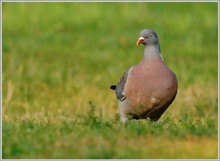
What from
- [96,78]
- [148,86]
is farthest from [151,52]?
[96,78]

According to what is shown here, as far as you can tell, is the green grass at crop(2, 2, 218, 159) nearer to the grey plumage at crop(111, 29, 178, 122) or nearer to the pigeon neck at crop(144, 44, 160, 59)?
the grey plumage at crop(111, 29, 178, 122)

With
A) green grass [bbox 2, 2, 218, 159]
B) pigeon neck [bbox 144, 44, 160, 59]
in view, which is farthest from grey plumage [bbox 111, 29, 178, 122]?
green grass [bbox 2, 2, 218, 159]

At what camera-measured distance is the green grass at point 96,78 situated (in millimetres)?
7430

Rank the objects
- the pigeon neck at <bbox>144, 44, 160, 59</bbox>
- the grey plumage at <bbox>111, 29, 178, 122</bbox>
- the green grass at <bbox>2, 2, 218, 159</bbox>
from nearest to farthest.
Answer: the green grass at <bbox>2, 2, 218, 159</bbox>
the grey plumage at <bbox>111, 29, 178, 122</bbox>
the pigeon neck at <bbox>144, 44, 160, 59</bbox>

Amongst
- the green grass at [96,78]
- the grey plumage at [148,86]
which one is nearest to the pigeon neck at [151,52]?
the grey plumage at [148,86]

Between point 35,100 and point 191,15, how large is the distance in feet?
30.1

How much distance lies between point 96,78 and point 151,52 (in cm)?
567

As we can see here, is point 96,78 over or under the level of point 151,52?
under

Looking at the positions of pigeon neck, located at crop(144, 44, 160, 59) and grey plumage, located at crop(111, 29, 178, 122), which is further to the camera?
pigeon neck, located at crop(144, 44, 160, 59)

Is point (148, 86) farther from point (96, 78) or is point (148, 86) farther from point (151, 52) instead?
point (96, 78)

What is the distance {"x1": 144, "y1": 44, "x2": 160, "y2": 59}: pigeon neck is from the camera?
9.39 m

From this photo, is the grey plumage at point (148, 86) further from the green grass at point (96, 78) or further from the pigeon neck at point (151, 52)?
the green grass at point (96, 78)

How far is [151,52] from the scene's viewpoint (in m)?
9.44

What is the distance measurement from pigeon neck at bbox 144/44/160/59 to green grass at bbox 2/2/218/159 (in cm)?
68
